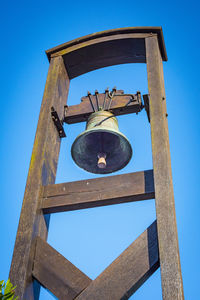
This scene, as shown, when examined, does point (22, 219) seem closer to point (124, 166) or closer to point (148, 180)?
point (148, 180)

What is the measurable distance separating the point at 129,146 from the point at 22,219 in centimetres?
138

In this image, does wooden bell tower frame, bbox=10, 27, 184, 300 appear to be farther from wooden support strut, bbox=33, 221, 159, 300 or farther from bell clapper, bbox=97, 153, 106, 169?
bell clapper, bbox=97, 153, 106, 169

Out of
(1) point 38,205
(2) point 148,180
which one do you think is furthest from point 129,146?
(1) point 38,205

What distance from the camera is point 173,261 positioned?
8.63 feet

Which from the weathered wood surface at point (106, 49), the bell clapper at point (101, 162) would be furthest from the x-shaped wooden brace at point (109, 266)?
the weathered wood surface at point (106, 49)

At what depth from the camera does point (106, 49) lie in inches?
191

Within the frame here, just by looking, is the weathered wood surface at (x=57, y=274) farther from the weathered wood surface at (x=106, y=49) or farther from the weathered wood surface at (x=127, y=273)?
the weathered wood surface at (x=106, y=49)

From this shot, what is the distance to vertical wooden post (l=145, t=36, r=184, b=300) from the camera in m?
2.56

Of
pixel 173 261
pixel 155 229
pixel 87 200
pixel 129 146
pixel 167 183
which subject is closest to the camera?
A: pixel 173 261

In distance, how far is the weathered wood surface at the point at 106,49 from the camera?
4652 mm

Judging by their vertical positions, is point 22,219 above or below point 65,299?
above

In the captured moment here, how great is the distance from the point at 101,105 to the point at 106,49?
33.8 inches

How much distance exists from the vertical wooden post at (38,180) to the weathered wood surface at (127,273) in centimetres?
43

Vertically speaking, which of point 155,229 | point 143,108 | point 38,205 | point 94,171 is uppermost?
point 143,108
